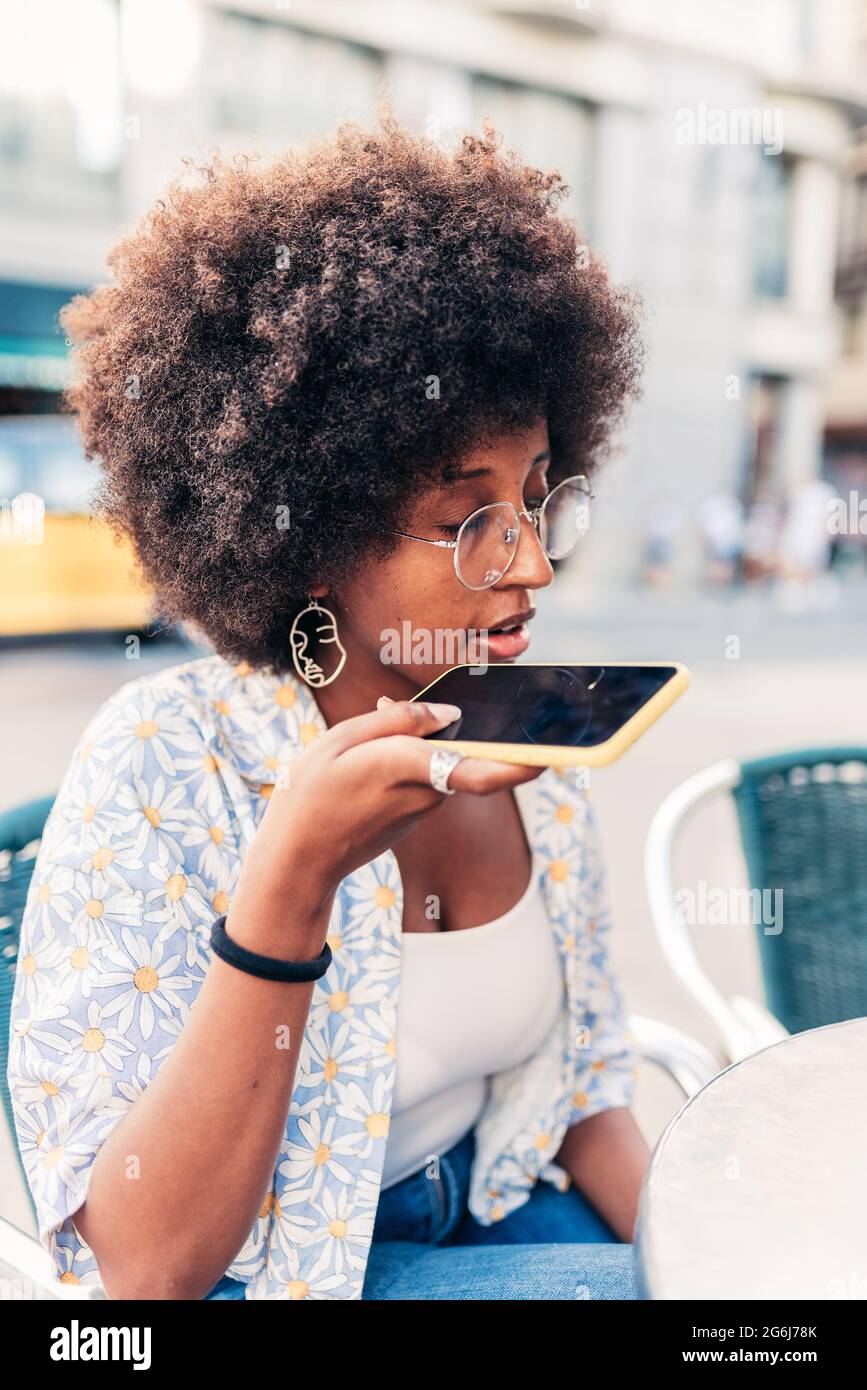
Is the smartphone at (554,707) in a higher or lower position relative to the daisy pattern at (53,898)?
higher

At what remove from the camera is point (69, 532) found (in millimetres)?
10008

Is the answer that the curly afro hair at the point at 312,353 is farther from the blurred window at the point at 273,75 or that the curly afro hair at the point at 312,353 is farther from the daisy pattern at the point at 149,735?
the blurred window at the point at 273,75

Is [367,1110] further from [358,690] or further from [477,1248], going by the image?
[358,690]

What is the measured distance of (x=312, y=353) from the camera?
1.27 metres

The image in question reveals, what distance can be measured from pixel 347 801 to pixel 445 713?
0.12 metres

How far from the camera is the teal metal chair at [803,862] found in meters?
1.99

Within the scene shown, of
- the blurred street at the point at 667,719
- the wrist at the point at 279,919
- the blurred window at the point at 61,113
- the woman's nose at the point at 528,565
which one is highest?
the blurred window at the point at 61,113

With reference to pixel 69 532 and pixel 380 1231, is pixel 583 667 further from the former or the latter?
pixel 69 532

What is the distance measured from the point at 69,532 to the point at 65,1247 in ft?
31.2

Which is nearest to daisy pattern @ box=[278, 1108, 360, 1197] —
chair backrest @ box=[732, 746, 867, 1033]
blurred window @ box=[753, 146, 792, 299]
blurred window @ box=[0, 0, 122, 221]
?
chair backrest @ box=[732, 746, 867, 1033]

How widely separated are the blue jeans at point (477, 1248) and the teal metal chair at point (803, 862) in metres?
0.61

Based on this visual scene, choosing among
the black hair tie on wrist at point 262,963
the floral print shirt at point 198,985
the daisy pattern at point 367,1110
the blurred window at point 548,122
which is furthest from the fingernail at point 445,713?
the blurred window at point 548,122
